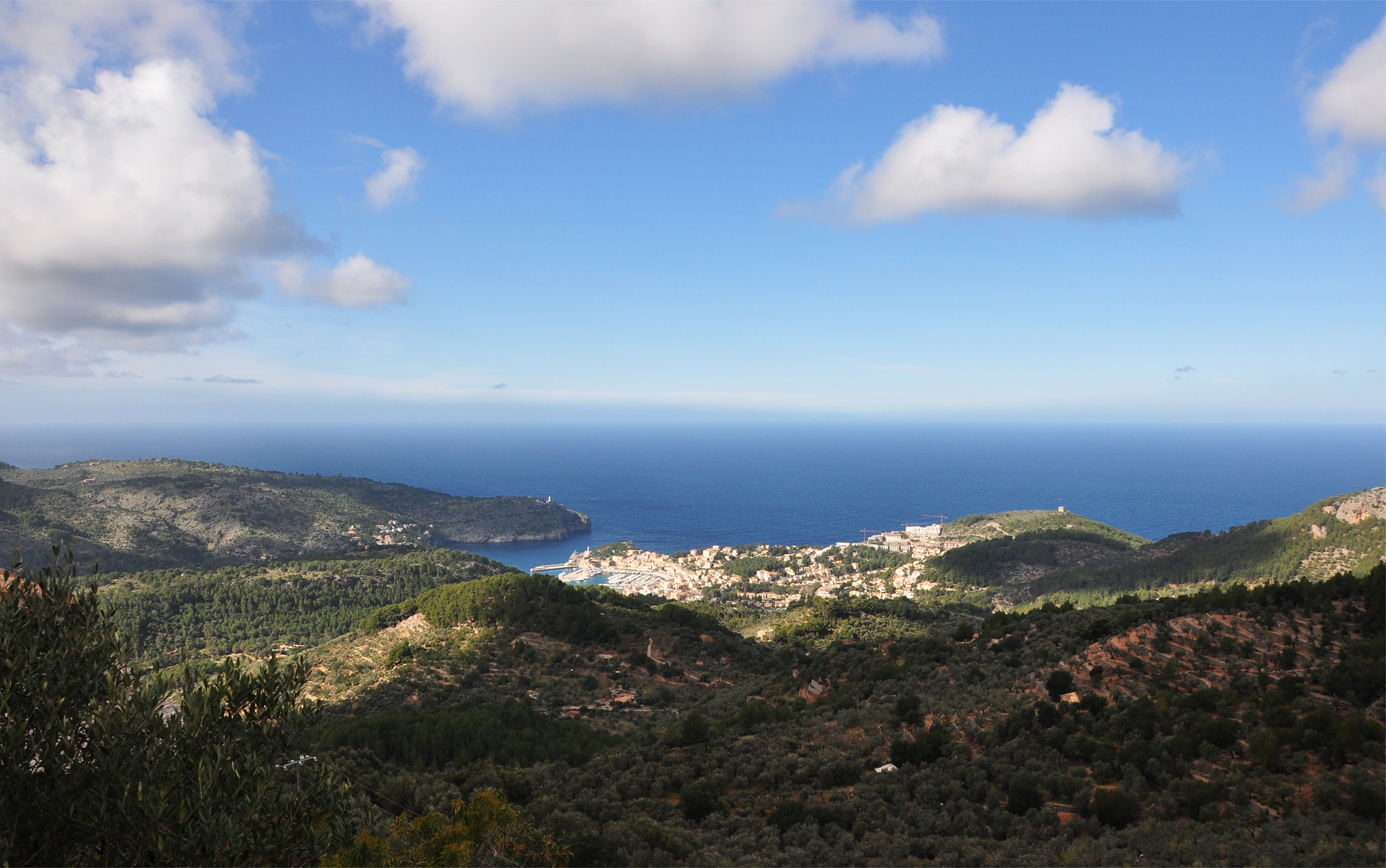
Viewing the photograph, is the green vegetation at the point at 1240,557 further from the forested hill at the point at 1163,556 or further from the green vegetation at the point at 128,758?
the green vegetation at the point at 128,758

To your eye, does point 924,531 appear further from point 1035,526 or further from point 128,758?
point 128,758

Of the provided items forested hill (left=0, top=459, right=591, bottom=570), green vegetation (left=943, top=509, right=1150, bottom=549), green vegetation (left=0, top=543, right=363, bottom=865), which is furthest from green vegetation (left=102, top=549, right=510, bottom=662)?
green vegetation (left=943, top=509, right=1150, bottom=549)

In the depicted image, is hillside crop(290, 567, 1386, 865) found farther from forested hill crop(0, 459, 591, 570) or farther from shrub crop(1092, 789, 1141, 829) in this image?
forested hill crop(0, 459, 591, 570)

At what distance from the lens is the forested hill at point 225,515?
4338 inches

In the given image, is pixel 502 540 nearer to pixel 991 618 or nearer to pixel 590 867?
pixel 991 618

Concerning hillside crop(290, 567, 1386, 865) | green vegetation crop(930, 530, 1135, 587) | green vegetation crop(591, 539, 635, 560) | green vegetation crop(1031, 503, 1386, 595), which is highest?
hillside crop(290, 567, 1386, 865)

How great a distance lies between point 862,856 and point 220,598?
9076 cm

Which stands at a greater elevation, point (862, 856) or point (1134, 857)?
point (1134, 857)

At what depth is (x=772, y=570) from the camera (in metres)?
114

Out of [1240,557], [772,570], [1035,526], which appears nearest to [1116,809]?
[1240,557]

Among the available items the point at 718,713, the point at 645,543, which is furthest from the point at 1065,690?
the point at 645,543

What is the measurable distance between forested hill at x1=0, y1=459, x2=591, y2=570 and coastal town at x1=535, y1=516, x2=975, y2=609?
3931 centimetres

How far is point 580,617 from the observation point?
44.4m

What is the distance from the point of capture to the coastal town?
97.2 m
